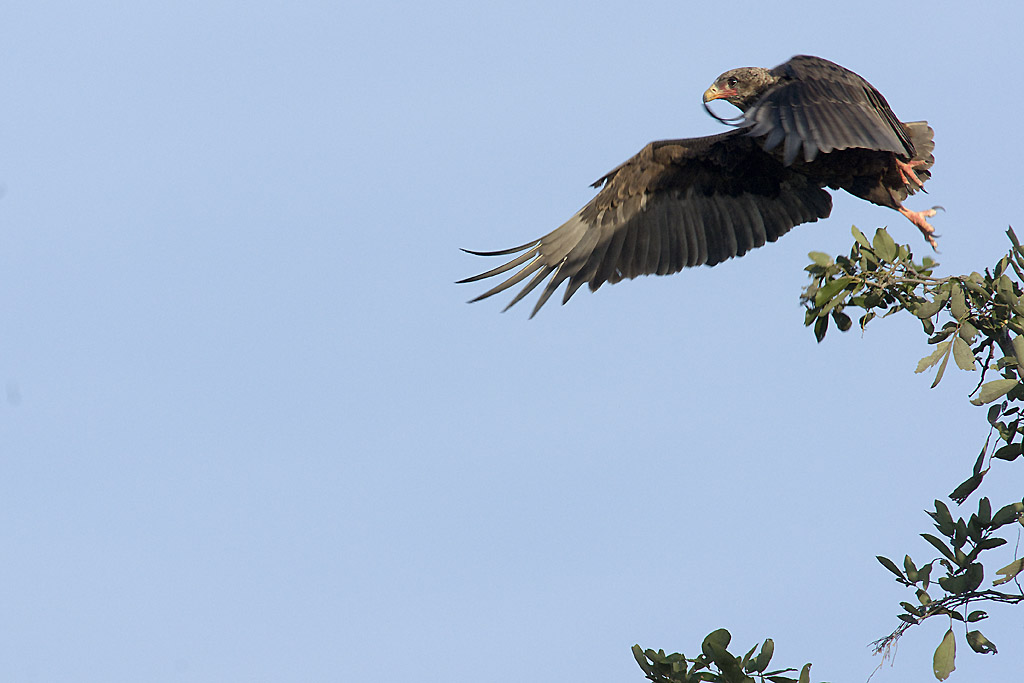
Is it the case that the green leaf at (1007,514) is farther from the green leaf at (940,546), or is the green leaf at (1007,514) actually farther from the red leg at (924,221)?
the red leg at (924,221)

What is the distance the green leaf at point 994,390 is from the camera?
143 inches

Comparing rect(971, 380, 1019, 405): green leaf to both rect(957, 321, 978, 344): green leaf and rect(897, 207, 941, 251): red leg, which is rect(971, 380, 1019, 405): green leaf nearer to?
rect(957, 321, 978, 344): green leaf

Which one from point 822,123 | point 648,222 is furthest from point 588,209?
point 822,123

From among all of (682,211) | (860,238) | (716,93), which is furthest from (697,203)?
(860,238)

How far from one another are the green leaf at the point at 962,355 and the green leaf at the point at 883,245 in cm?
38

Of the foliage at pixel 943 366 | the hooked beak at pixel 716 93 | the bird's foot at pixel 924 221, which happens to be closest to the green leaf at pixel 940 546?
the foliage at pixel 943 366

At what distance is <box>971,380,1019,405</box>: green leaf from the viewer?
3.62 metres

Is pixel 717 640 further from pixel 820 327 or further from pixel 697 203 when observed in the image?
pixel 697 203

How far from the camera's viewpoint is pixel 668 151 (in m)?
6.99

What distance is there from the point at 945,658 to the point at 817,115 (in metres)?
2.43

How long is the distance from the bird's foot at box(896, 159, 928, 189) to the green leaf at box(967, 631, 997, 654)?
3.47m

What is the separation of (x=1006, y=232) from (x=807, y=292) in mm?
827

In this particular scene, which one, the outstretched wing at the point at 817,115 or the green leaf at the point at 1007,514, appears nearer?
the green leaf at the point at 1007,514

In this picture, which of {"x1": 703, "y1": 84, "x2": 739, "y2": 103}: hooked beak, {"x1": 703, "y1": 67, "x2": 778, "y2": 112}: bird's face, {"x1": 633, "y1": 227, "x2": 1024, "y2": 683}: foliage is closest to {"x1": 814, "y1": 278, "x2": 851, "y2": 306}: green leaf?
{"x1": 633, "y1": 227, "x2": 1024, "y2": 683}: foliage
